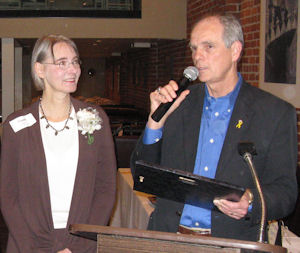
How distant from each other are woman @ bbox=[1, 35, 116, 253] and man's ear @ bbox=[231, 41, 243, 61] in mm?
714

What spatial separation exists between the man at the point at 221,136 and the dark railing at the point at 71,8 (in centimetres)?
645

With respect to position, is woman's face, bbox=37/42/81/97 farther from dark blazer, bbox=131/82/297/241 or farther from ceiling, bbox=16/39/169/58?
ceiling, bbox=16/39/169/58

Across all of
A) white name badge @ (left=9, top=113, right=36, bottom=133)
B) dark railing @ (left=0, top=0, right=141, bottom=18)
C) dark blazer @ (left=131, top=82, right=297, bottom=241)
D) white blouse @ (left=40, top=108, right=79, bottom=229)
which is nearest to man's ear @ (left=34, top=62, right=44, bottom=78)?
white name badge @ (left=9, top=113, right=36, bottom=133)

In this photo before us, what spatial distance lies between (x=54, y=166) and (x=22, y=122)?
10.2 inches

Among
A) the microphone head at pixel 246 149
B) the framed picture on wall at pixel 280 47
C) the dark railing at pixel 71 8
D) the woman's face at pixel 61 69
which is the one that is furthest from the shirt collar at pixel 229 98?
the dark railing at pixel 71 8

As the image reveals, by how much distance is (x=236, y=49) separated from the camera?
2066 mm

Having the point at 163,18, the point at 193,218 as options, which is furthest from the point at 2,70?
the point at 193,218

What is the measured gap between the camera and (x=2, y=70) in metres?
8.78

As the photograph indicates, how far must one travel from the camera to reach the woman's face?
2.35 m

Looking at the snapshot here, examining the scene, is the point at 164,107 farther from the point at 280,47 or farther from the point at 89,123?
the point at 280,47

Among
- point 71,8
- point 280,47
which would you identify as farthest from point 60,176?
point 71,8

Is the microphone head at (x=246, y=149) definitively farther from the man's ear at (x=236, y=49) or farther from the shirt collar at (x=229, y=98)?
the man's ear at (x=236, y=49)

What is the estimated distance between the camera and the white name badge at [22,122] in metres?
2.29

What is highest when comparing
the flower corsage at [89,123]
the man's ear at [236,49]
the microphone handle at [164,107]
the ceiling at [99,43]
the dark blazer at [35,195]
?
the ceiling at [99,43]
